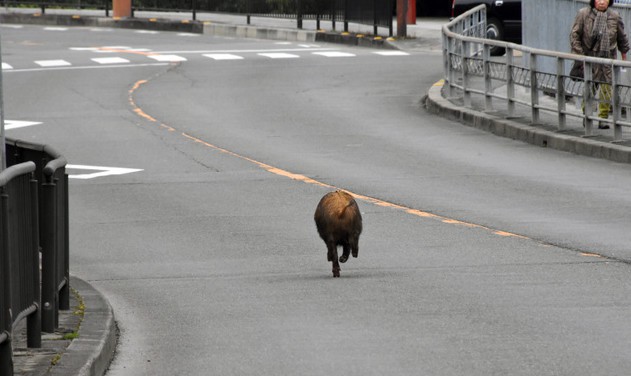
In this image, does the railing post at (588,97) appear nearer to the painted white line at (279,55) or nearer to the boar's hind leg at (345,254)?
the boar's hind leg at (345,254)

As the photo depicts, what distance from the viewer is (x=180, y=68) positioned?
116ft

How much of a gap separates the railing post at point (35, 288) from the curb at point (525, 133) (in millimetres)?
11811

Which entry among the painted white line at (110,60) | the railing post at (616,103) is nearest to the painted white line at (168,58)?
the painted white line at (110,60)

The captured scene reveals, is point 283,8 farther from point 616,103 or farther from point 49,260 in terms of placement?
point 49,260

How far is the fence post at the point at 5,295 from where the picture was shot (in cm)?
747

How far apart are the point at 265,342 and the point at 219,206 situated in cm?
650

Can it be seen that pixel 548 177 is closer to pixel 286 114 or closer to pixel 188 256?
pixel 188 256

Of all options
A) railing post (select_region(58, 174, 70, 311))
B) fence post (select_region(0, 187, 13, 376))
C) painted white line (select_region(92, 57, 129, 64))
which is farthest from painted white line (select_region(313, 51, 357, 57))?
fence post (select_region(0, 187, 13, 376))

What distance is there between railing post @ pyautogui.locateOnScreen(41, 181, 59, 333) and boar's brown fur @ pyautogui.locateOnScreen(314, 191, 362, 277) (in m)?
2.64

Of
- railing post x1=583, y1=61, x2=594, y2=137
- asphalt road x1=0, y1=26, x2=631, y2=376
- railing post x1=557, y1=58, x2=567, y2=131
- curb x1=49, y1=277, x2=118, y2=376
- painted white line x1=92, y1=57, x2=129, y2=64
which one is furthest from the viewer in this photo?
painted white line x1=92, y1=57, x2=129, y2=64

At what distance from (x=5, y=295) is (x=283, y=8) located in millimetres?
42806

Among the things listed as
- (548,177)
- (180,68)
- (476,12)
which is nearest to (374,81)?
(476,12)

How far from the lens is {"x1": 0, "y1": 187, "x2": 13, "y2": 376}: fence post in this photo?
24.5 feet

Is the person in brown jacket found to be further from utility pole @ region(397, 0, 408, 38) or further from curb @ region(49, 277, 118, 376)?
utility pole @ region(397, 0, 408, 38)
